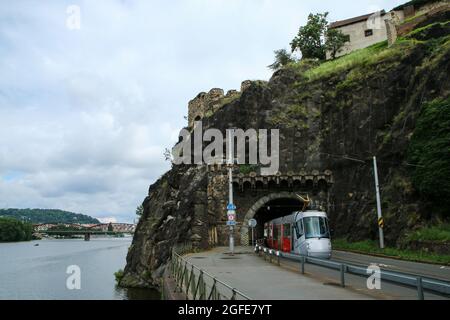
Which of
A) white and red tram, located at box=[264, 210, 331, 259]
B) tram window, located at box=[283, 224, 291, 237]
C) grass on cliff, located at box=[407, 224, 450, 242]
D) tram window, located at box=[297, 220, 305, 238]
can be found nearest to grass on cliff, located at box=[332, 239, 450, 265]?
grass on cliff, located at box=[407, 224, 450, 242]

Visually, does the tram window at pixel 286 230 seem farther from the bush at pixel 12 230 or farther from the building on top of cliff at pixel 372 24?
the bush at pixel 12 230

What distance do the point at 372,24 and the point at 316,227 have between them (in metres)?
47.0

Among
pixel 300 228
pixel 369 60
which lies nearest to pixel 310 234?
pixel 300 228

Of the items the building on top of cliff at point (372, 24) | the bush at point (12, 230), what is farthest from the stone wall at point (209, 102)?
the bush at point (12, 230)

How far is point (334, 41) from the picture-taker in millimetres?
61156

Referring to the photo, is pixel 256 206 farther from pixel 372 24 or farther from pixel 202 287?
pixel 372 24

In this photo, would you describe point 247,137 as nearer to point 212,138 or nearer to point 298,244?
point 212,138

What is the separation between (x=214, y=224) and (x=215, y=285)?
2828cm

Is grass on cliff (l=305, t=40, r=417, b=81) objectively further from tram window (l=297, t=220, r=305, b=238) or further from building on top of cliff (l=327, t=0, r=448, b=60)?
tram window (l=297, t=220, r=305, b=238)

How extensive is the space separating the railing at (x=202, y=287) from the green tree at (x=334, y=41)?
53620 mm

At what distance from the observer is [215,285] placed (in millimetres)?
9062

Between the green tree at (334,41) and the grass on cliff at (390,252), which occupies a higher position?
the green tree at (334,41)

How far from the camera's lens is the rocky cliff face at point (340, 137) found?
1250 inches

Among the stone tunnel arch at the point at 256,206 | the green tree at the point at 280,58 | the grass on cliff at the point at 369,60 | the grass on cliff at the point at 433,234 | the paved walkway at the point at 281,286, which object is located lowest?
the paved walkway at the point at 281,286
